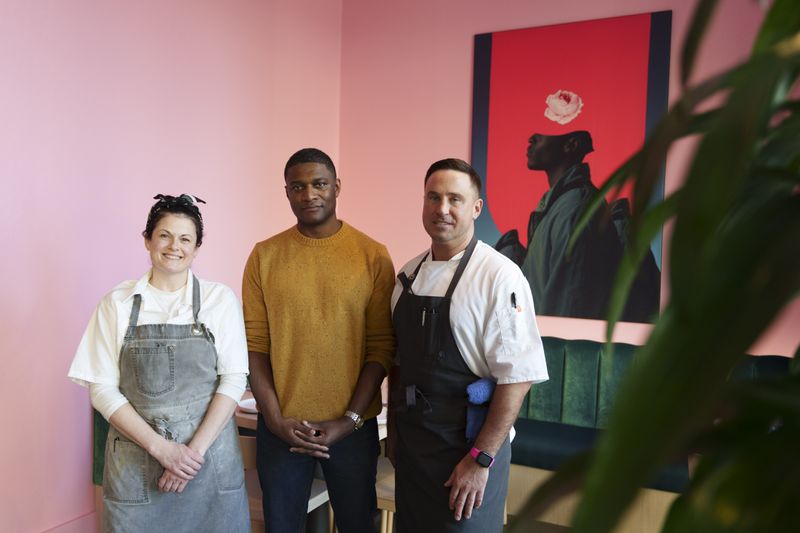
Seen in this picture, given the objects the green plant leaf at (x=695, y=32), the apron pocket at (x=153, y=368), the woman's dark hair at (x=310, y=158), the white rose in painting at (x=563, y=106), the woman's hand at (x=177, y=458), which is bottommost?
the woman's hand at (x=177, y=458)

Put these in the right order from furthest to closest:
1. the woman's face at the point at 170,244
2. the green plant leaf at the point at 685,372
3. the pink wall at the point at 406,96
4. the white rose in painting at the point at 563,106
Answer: the pink wall at the point at 406,96 → the white rose in painting at the point at 563,106 → the woman's face at the point at 170,244 → the green plant leaf at the point at 685,372

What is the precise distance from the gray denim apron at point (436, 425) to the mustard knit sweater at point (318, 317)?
0.24 meters

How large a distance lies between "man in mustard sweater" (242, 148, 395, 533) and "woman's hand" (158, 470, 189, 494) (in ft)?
1.03

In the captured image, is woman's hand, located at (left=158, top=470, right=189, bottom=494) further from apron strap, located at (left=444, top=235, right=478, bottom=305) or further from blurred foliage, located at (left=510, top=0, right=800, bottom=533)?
blurred foliage, located at (left=510, top=0, right=800, bottom=533)

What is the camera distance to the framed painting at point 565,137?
151 inches

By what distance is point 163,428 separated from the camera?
Answer: 2023 mm

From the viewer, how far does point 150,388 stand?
2020 mm

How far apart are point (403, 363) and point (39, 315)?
1524 mm

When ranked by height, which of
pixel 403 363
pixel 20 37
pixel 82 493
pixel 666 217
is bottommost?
pixel 82 493

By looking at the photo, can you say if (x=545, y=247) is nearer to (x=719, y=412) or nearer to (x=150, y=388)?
(x=150, y=388)

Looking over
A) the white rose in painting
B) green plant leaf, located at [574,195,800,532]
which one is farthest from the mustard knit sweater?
the white rose in painting

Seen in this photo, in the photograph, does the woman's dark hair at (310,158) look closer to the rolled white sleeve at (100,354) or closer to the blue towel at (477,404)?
the rolled white sleeve at (100,354)

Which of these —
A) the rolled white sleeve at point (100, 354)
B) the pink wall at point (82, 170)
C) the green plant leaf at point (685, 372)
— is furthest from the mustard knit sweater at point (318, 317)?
the green plant leaf at point (685, 372)

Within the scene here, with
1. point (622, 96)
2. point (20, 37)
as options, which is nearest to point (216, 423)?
point (20, 37)
